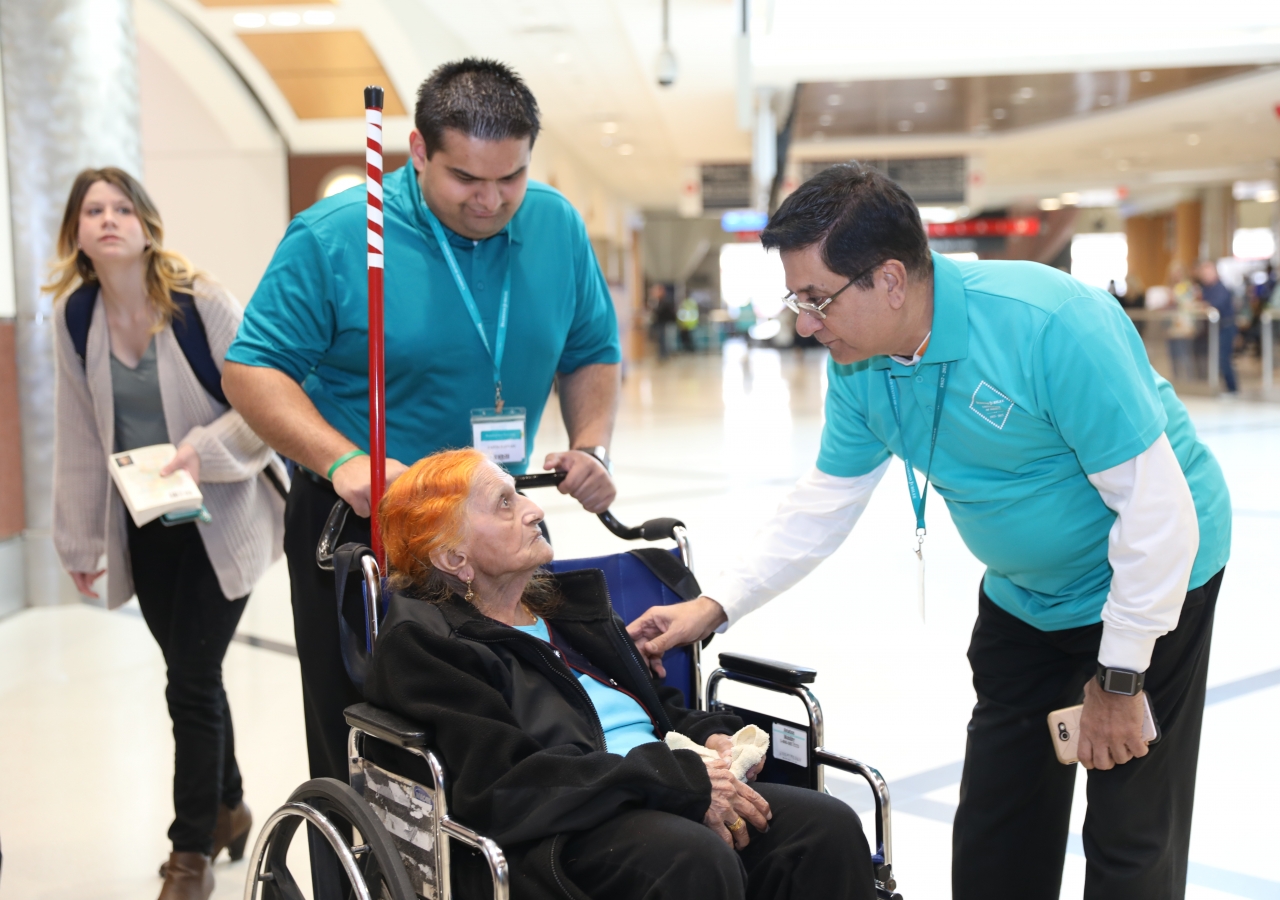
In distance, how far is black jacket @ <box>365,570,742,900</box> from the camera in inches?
57.3

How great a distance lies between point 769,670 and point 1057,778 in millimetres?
544

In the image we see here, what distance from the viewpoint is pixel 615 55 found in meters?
11.8

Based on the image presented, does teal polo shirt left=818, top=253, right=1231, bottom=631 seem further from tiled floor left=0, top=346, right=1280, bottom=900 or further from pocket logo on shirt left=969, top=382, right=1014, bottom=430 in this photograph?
tiled floor left=0, top=346, right=1280, bottom=900

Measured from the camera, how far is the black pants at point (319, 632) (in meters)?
2.03

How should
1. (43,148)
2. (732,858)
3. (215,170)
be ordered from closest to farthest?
(732,858)
(43,148)
(215,170)

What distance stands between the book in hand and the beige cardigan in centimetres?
7

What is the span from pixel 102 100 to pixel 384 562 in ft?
14.0

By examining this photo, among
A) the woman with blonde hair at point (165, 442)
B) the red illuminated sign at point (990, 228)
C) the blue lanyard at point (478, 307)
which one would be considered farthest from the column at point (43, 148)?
the red illuminated sign at point (990, 228)

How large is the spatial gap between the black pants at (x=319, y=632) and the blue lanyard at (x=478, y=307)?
371 mm

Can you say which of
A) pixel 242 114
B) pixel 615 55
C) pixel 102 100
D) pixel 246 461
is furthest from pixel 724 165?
pixel 246 461

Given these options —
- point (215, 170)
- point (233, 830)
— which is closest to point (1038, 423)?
point (233, 830)

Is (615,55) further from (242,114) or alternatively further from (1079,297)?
(1079,297)

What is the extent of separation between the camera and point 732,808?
5.10 feet

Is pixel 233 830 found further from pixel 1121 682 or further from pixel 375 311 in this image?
pixel 1121 682
